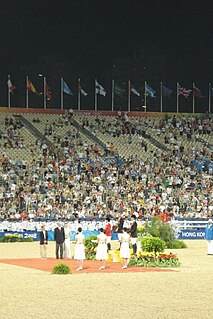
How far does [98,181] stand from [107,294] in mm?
35636

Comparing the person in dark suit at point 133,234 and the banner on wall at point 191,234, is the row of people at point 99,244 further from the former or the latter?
the banner on wall at point 191,234

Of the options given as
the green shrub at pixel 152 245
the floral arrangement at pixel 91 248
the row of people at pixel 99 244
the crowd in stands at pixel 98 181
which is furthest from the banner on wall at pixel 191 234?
the green shrub at pixel 152 245

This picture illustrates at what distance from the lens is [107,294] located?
22.0 m

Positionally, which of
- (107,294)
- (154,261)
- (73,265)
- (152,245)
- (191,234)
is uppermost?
(152,245)

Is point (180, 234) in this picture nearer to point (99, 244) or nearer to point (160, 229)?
point (160, 229)

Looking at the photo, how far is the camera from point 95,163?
61062mm

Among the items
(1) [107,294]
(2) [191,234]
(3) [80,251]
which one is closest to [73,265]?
(3) [80,251]

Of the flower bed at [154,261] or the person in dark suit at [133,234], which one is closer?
the flower bed at [154,261]

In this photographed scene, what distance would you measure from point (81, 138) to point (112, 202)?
1322cm

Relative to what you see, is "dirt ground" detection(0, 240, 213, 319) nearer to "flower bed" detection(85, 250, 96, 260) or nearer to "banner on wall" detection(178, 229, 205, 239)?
"flower bed" detection(85, 250, 96, 260)

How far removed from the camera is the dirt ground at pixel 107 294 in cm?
1855

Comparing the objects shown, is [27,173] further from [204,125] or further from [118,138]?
[204,125]

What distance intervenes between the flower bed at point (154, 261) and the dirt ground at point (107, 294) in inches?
25.4

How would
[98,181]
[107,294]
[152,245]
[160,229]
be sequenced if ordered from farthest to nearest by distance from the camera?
[98,181] → [160,229] → [152,245] → [107,294]
